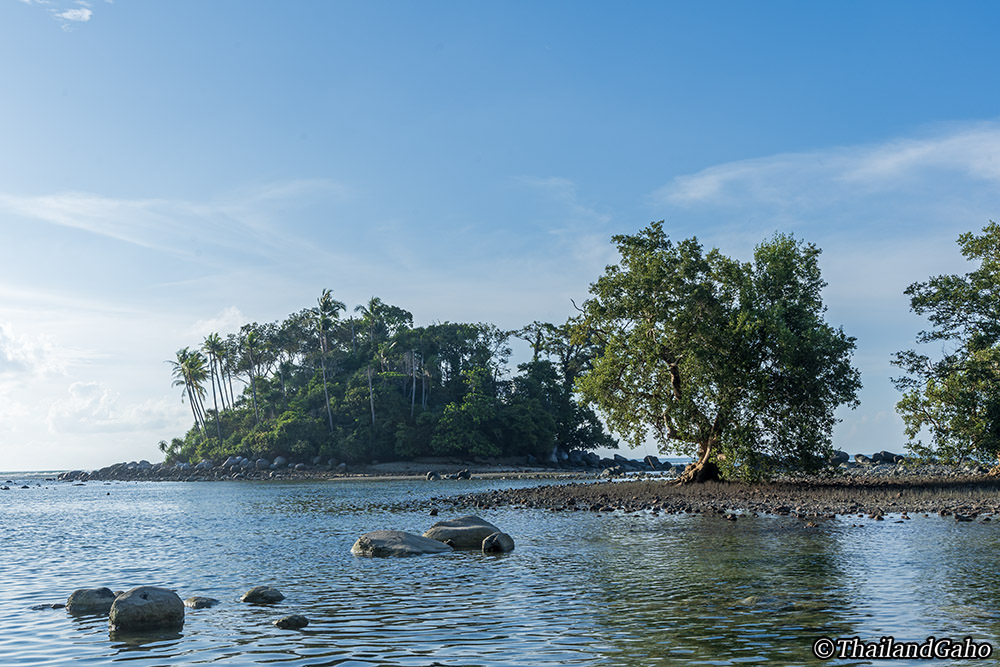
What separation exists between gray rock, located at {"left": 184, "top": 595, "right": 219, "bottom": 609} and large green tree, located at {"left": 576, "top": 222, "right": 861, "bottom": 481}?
35029 millimetres

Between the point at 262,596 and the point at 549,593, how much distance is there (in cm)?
651

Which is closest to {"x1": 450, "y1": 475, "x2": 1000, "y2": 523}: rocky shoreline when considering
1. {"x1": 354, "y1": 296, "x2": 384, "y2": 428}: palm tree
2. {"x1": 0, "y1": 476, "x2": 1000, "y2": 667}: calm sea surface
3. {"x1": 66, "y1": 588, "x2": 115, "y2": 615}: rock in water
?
{"x1": 0, "y1": 476, "x2": 1000, "y2": 667}: calm sea surface

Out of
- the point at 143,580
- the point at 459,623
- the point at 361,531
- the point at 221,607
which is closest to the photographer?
the point at 459,623

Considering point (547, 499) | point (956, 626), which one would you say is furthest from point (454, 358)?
point (956, 626)

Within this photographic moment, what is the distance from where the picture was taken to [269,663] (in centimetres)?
1186

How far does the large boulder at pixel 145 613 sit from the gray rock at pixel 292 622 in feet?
7.01

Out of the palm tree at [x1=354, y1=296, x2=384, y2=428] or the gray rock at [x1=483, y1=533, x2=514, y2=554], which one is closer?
the gray rock at [x1=483, y1=533, x2=514, y2=554]

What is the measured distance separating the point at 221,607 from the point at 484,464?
9609 cm

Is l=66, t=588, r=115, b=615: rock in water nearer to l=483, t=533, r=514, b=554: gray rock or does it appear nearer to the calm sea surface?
the calm sea surface

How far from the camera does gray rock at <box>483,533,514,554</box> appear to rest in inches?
966

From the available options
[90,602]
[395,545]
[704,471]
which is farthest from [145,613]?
[704,471]

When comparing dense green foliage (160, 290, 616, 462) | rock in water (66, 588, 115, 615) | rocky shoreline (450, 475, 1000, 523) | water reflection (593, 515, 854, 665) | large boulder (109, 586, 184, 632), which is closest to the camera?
water reflection (593, 515, 854, 665)

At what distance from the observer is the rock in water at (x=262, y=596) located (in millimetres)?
A: 17108

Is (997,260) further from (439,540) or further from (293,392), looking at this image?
(293,392)
